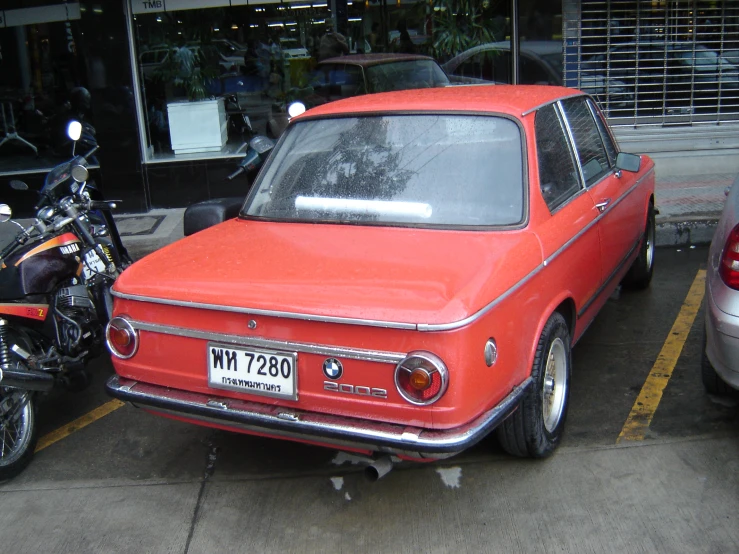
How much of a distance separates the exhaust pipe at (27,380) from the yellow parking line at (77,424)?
0.49 m

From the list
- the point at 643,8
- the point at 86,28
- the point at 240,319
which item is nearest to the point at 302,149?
the point at 240,319

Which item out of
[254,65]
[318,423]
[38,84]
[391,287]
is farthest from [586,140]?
[38,84]

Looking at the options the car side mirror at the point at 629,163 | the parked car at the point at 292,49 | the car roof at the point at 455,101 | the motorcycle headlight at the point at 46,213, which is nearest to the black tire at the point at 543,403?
the car roof at the point at 455,101

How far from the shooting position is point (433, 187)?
388 centimetres

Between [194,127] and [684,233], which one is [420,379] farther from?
[194,127]

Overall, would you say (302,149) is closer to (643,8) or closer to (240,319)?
(240,319)

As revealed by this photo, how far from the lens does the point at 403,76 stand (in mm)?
9031

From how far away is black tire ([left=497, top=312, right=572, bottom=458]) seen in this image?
140 inches

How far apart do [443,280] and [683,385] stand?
217 cm

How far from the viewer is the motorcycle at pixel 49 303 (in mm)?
4031

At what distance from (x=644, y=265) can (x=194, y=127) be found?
5.36m

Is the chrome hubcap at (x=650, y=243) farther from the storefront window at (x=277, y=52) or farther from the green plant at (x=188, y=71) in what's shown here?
the green plant at (x=188, y=71)

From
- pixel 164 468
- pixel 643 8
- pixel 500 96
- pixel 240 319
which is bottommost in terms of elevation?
pixel 164 468

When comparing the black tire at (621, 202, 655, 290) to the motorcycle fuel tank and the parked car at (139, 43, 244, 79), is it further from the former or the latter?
the parked car at (139, 43, 244, 79)
